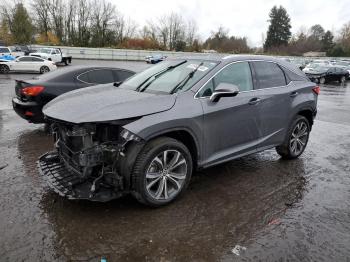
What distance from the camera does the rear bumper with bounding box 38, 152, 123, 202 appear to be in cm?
352

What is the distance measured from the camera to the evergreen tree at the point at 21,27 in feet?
197

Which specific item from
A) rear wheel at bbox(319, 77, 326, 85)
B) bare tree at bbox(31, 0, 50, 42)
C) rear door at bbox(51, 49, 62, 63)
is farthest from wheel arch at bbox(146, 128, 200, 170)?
bare tree at bbox(31, 0, 50, 42)

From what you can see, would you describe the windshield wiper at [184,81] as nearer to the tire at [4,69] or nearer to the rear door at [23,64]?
the rear door at [23,64]

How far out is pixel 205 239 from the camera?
3357mm

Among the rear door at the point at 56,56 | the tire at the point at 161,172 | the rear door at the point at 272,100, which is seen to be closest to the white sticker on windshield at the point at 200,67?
the rear door at the point at 272,100

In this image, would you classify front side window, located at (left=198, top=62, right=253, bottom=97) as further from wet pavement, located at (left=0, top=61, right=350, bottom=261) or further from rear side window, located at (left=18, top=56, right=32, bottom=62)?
rear side window, located at (left=18, top=56, right=32, bottom=62)

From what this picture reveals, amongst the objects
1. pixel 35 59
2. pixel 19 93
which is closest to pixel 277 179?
pixel 19 93

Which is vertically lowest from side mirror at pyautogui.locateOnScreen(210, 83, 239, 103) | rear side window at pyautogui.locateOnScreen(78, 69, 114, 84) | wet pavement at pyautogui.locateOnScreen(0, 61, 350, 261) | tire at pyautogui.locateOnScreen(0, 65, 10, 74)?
tire at pyautogui.locateOnScreen(0, 65, 10, 74)

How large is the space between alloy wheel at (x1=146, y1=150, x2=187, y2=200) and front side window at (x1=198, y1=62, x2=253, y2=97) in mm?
894

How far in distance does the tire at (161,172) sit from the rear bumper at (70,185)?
0.92 feet

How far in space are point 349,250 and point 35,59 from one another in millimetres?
24272

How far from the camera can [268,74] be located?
5.25 metres

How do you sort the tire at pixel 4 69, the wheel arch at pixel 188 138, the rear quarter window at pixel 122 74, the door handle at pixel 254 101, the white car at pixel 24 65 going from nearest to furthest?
the wheel arch at pixel 188 138
the door handle at pixel 254 101
the rear quarter window at pixel 122 74
the tire at pixel 4 69
the white car at pixel 24 65

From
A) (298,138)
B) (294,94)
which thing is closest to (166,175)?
(294,94)
